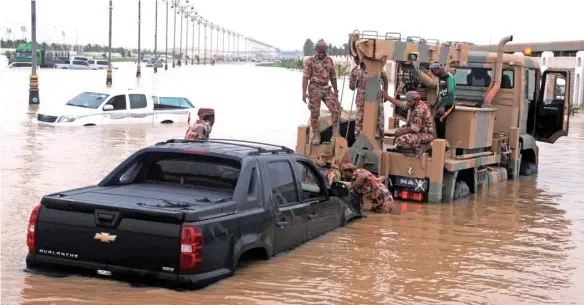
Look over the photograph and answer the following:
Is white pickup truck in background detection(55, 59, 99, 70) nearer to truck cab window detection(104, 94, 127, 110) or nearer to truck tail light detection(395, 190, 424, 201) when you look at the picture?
truck cab window detection(104, 94, 127, 110)

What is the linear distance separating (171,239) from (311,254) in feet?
8.54

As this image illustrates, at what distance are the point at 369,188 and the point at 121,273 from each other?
19.0 ft

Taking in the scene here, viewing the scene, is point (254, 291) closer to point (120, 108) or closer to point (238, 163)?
point (238, 163)

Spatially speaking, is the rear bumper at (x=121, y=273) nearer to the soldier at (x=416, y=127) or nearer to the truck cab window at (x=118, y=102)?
the soldier at (x=416, y=127)

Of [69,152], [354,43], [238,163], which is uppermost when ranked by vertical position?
[354,43]

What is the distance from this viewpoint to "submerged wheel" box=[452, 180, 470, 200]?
1402cm

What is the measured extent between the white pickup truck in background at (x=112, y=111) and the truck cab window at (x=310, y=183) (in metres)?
16.0

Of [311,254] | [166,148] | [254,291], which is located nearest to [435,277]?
[311,254]

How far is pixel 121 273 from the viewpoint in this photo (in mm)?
6945

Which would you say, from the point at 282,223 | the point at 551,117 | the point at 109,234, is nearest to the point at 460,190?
the point at 551,117

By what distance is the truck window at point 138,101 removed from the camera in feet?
85.4

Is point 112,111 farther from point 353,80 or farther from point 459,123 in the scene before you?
point 459,123

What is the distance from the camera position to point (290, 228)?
8578 mm

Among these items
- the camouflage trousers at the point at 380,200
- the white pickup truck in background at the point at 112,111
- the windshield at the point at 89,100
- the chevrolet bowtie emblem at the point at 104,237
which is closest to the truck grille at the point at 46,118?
the white pickup truck in background at the point at 112,111
